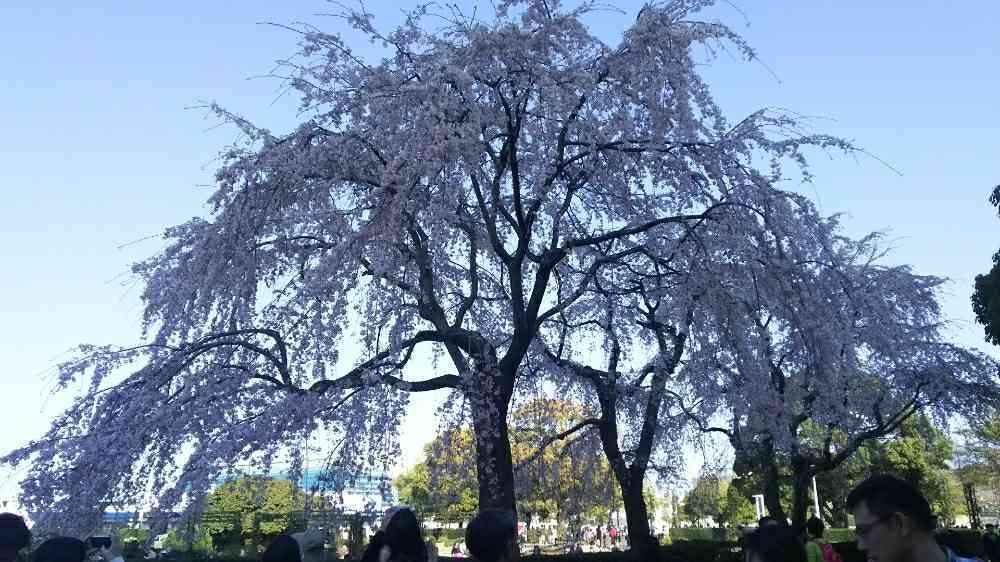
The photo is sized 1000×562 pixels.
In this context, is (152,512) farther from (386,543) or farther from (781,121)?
(781,121)

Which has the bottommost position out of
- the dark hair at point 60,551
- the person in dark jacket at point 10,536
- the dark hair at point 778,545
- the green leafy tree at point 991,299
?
the dark hair at point 778,545

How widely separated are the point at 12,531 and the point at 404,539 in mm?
1776

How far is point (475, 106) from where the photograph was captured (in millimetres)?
9812

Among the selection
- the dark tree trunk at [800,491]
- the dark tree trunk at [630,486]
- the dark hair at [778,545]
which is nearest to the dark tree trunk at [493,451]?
the dark tree trunk at [630,486]

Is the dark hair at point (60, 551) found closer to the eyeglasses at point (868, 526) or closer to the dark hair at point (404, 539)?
the dark hair at point (404, 539)

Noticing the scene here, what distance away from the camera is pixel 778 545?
139 inches

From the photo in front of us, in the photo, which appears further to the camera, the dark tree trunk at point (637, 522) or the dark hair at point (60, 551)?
the dark tree trunk at point (637, 522)

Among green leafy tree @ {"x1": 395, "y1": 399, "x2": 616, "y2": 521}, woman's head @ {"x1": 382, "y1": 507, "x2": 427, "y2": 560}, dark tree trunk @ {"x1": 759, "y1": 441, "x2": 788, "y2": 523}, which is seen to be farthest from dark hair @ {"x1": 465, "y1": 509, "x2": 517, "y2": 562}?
dark tree trunk @ {"x1": 759, "y1": 441, "x2": 788, "y2": 523}

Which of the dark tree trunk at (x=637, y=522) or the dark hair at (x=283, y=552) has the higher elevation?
the dark hair at (x=283, y=552)

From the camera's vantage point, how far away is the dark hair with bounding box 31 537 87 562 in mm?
3578

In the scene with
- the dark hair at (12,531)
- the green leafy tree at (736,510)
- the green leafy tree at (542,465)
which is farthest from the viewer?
the green leafy tree at (736,510)

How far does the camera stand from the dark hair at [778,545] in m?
3.51

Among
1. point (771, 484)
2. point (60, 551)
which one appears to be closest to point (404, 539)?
point (60, 551)

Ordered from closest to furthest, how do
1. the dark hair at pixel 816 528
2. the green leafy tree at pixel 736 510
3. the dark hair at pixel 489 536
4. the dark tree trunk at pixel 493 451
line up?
the dark hair at pixel 489 536 → the dark hair at pixel 816 528 → the dark tree trunk at pixel 493 451 → the green leafy tree at pixel 736 510
